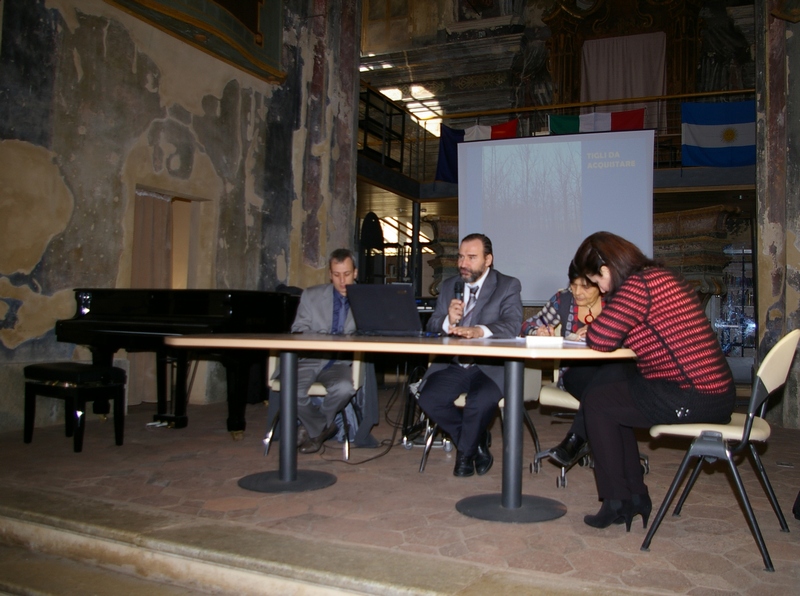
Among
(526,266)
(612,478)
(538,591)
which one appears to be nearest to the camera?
(538,591)

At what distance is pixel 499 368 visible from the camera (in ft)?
13.0

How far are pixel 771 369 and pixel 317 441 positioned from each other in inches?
108

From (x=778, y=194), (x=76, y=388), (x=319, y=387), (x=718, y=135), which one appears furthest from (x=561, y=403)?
(x=718, y=135)

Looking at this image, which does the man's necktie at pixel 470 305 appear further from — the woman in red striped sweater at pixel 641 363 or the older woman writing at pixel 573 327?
the woman in red striped sweater at pixel 641 363

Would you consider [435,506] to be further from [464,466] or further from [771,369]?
[771,369]

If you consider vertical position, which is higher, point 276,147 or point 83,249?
point 276,147

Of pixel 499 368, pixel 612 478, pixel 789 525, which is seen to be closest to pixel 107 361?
pixel 499 368

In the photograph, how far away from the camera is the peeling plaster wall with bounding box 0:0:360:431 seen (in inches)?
207

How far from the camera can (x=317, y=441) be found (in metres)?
4.48

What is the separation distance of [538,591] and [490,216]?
17.9 feet

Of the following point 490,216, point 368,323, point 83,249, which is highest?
point 490,216

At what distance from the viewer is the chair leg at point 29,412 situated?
4.75 meters

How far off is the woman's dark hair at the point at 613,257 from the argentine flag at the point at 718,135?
8184 millimetres

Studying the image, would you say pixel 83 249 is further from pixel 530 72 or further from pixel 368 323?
pixel 530 72
